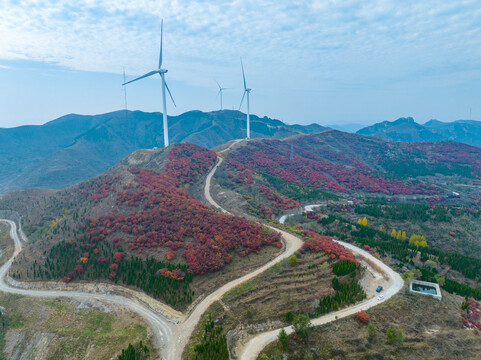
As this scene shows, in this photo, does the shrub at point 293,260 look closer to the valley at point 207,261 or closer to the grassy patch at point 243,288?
the valley at point 207,261

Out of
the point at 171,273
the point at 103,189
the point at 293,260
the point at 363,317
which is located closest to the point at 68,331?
the point at 171,273

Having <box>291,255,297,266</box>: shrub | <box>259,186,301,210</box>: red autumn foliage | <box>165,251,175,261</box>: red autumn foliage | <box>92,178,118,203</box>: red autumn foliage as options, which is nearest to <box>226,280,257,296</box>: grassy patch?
<box>291,255,297,266</box>: shrub

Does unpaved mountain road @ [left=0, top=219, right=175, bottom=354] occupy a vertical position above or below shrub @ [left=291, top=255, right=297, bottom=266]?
below

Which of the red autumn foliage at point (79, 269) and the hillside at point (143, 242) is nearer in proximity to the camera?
the hillside at point (143, 242)

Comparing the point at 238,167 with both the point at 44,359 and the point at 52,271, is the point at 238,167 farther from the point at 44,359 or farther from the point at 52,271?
the point at 44,359

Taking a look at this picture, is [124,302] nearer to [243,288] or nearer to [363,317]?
[243,288]

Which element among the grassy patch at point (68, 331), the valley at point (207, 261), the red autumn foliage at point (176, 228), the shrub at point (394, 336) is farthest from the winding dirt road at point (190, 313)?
the shrub at point (394, 336)

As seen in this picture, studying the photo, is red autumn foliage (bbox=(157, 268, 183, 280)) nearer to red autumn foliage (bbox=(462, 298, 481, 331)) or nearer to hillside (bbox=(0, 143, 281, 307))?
hillside (bbox=(0, 143, 281, 307))

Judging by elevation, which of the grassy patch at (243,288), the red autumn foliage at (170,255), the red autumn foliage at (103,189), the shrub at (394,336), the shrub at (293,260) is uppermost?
the red autumn foliage at (103,189)
